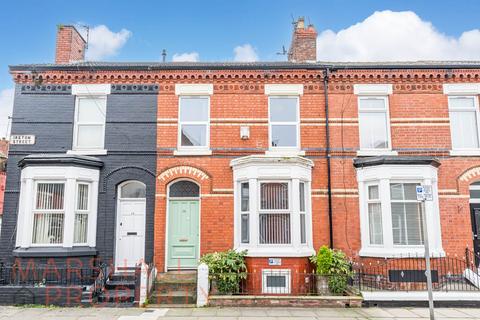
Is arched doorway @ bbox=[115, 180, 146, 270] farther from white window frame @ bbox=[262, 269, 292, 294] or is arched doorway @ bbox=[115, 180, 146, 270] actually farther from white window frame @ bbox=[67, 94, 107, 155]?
white window frame @ bbox=[262, 269, 292, 294]

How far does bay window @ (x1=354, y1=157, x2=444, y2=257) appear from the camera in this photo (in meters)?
11.2

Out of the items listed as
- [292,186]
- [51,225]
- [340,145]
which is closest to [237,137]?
[292,186]

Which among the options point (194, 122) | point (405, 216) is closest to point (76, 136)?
point (194, 122)

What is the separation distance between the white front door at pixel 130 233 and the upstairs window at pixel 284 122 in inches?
190

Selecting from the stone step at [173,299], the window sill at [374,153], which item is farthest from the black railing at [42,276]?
the window sill at [374,153]

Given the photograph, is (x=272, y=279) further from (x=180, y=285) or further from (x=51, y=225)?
(x=51, y=225)

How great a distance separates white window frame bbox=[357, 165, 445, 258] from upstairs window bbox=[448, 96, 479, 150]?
5.94 ft

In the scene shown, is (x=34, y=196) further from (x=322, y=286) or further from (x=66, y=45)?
(x=322, y=286)

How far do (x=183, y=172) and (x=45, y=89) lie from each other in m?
5.43

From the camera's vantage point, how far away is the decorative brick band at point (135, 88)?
41.7 ft

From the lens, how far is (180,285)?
1093cm

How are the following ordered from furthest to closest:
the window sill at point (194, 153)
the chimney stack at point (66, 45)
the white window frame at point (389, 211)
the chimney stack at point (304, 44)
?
the chimney stack at point (304, 44), the chimney stack at point (66, 45), the window sill at point (194, 153), the white window frame at point (389, 211)

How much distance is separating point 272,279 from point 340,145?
479 cm

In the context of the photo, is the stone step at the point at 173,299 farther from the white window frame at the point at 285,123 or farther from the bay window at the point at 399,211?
the bay window at the point at 399,211
